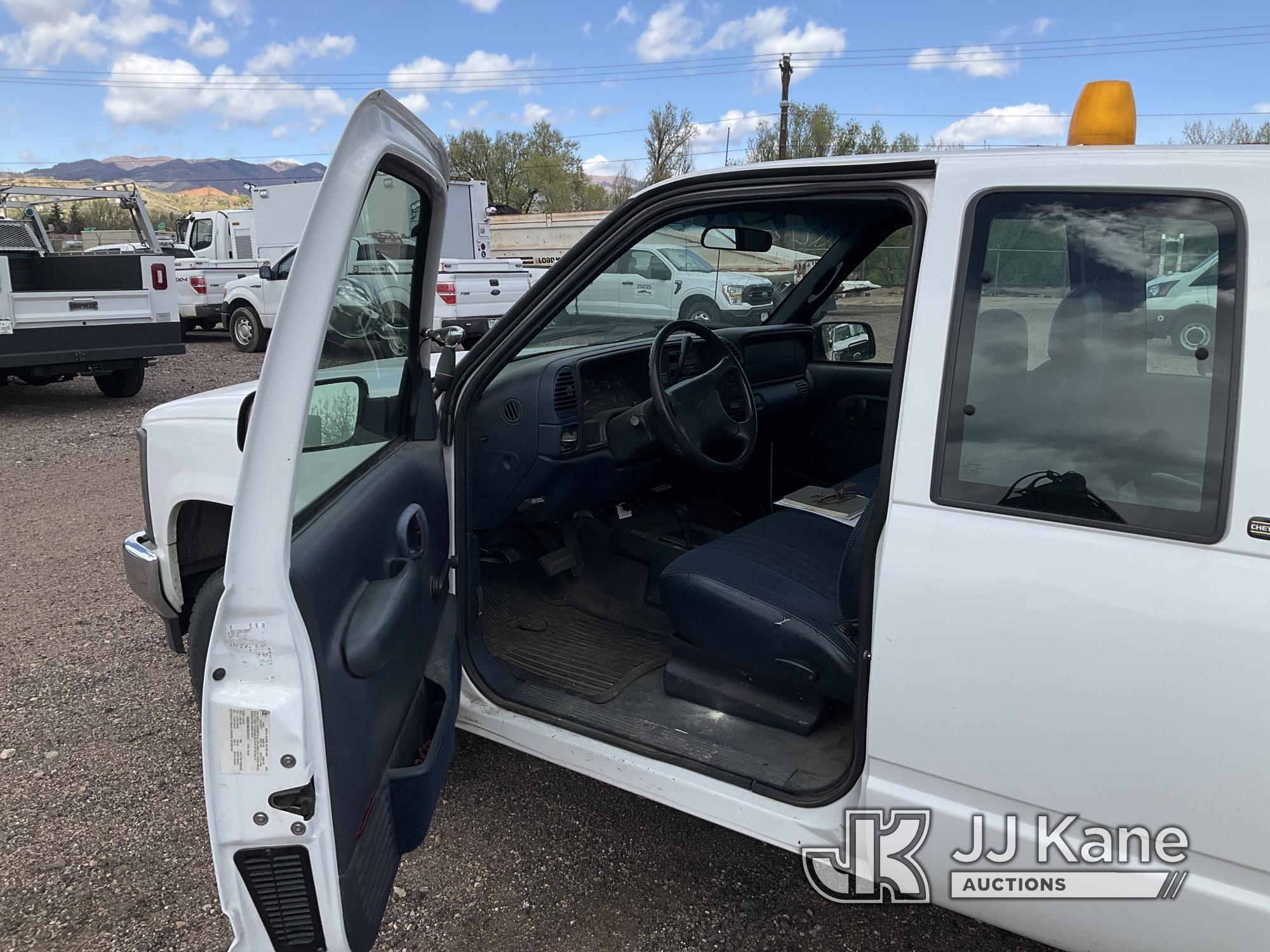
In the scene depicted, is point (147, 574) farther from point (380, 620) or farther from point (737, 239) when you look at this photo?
point (737, 239)

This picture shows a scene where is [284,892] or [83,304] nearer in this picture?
[284,892]

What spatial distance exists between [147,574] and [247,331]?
11915 mm

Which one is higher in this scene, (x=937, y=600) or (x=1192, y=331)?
(x=1192, y=331)

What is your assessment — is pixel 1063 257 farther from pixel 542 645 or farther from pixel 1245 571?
pixel 542 645

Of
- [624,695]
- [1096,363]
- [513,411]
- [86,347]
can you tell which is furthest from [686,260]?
[86,347]

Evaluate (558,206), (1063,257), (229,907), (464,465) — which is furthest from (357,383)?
(558,206)

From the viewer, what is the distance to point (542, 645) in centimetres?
305

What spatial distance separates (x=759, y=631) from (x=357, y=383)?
1143 millimetres

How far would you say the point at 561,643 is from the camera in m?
3.08

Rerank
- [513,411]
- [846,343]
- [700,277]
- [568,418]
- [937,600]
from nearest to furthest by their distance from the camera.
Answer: [937,600] < [513,411] < [568,418] < [700,277] < [846,343]

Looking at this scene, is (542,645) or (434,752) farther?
(542,645)

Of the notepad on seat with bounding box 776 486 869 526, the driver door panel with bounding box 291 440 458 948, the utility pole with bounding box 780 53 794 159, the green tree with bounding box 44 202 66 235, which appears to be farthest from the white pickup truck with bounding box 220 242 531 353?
the utility pole with bounding box 780 53 794 159

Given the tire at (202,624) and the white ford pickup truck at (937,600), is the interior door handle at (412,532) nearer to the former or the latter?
the white ford pickup truck at (937,600)

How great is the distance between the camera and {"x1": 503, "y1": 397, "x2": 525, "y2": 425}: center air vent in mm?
2795
